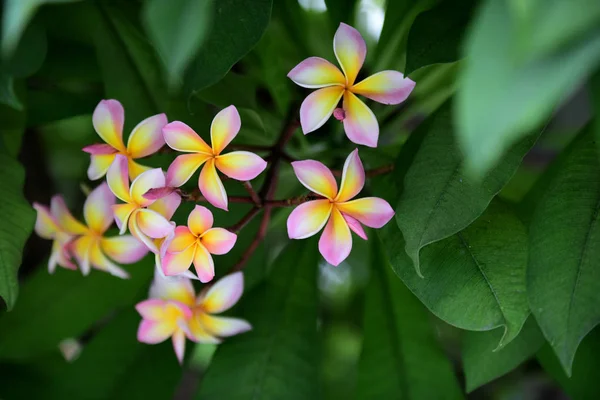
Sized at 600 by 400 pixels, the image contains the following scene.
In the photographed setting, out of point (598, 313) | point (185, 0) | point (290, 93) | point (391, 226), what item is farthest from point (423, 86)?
point (185, 0)

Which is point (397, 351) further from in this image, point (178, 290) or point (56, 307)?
point (56, 307)

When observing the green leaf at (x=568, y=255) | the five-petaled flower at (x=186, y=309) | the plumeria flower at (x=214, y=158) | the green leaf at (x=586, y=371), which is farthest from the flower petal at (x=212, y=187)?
the green leaf at (x=586, y=371)

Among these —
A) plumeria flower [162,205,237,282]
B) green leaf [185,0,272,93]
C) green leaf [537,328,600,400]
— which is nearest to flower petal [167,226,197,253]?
plumeria flower [162,205,237,282]

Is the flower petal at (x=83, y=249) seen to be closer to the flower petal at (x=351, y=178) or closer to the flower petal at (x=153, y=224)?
the flower petal at (x=153, y=224)

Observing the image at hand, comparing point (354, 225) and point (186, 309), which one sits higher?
point (354, 225)

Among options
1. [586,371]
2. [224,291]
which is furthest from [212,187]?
[586,371]

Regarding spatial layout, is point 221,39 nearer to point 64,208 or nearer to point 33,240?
point 64,208

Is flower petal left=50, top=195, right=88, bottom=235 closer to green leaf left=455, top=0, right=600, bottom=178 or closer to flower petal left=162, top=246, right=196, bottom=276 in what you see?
flower petal left=162, top=246, right=196, bottom=276
